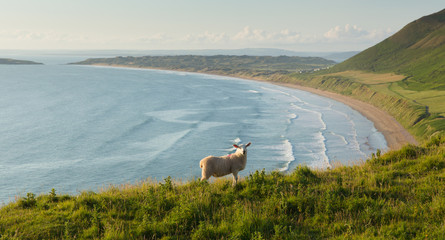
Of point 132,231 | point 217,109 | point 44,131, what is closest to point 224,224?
point 132,231

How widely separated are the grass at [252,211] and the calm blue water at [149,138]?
2002 cm

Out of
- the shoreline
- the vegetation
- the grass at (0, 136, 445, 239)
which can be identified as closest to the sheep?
the vegetation

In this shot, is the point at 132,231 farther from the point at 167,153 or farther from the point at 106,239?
the point at 167,153

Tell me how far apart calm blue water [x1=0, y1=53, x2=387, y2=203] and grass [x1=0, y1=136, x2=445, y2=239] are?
2002 cm

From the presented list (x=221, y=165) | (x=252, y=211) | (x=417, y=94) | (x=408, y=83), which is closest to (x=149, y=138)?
(x=221, y=165)

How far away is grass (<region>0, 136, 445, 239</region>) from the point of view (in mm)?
7918

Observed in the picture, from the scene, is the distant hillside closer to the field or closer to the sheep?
the field

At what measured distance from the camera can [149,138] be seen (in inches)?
2245

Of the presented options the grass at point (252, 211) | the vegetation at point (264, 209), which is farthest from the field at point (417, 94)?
the grass at point (252, 211)

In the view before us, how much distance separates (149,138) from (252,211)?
50203mm

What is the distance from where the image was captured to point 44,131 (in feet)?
198

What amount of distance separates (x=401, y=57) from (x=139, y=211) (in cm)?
20628

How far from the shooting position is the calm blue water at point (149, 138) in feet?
132

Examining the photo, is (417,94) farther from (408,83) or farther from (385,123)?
(385,123)
